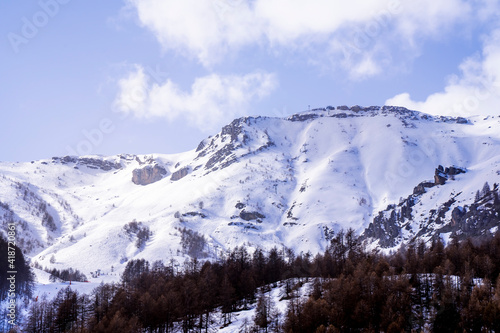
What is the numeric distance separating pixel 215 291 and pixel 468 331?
61663 mm

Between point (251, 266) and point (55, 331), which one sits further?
point (251, 266)

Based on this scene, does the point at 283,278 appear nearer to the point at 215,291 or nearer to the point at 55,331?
the point at 215,291

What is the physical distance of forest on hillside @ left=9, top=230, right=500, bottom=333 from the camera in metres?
84.1

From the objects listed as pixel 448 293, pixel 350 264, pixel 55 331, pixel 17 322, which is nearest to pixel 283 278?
pixel 350 264

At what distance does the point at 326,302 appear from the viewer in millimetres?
91625

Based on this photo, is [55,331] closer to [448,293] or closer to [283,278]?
[283,278]

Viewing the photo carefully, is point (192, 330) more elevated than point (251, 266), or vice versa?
point (251, 266)

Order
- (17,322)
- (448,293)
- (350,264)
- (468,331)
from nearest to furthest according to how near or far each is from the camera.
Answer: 1. (468,331)
2. (448,293)
3. (17,322)
4. (350,264)

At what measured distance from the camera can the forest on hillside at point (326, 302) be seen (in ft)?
276

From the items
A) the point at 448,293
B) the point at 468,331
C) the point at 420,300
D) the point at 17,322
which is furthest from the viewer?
→ the point at 17,322

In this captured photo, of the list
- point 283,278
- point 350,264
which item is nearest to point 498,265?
point 350,264

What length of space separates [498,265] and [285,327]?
62408 mm

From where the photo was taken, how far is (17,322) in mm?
109188

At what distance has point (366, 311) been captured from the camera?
8694 centimetres
